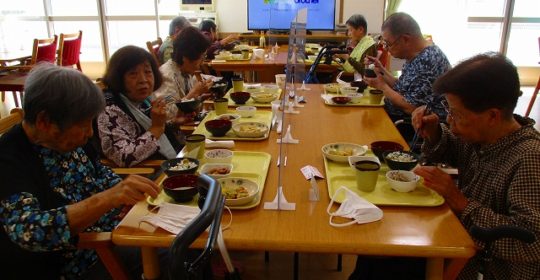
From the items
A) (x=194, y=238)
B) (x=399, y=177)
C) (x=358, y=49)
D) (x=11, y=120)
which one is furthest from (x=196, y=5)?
(x=194, y=238)

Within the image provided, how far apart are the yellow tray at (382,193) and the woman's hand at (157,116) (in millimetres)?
819

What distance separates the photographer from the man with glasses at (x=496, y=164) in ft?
3.69

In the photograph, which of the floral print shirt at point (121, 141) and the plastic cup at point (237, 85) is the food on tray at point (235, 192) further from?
the plastic cup at point (237, 85)

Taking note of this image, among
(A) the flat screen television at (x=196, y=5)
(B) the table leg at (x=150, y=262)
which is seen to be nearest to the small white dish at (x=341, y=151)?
(B) the table leg at (x=150, y=262)

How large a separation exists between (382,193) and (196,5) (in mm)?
5756

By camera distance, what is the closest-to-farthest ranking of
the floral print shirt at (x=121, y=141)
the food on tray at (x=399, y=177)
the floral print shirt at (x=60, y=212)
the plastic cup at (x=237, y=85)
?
the floral print shirt at (x=60, y=212) < the food on tray at (x=399, y=177) < the floral print shirt at (x=121, y=141) < the plastic cup at (x=237, y=85)

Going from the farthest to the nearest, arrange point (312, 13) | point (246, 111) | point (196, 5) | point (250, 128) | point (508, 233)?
point (196, 5)
point (312, 13)
point (246, 111)
point (250, 128)
point (508, 233)

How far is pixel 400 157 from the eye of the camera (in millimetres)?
1484

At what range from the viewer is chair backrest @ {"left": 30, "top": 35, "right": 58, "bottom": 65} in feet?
14.8

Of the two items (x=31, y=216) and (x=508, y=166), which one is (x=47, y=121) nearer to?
(x=31, y=216)

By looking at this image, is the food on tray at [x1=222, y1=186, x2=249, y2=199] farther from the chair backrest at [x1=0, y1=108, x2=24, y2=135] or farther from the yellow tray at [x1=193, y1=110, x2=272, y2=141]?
the chair backrest at [x1=0, y1=108, x2=24, y2=135]

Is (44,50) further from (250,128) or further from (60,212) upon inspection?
(60,212)

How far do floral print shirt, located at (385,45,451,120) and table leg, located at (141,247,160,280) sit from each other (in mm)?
1795

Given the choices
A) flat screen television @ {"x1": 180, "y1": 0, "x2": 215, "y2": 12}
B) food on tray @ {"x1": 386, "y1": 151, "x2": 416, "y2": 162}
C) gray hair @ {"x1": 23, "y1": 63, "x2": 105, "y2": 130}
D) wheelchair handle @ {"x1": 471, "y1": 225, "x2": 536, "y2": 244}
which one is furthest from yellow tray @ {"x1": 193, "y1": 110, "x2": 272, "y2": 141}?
flat screen television @ {"x1": 180, "y1": 0, "x2": 215, "y2": 12}
